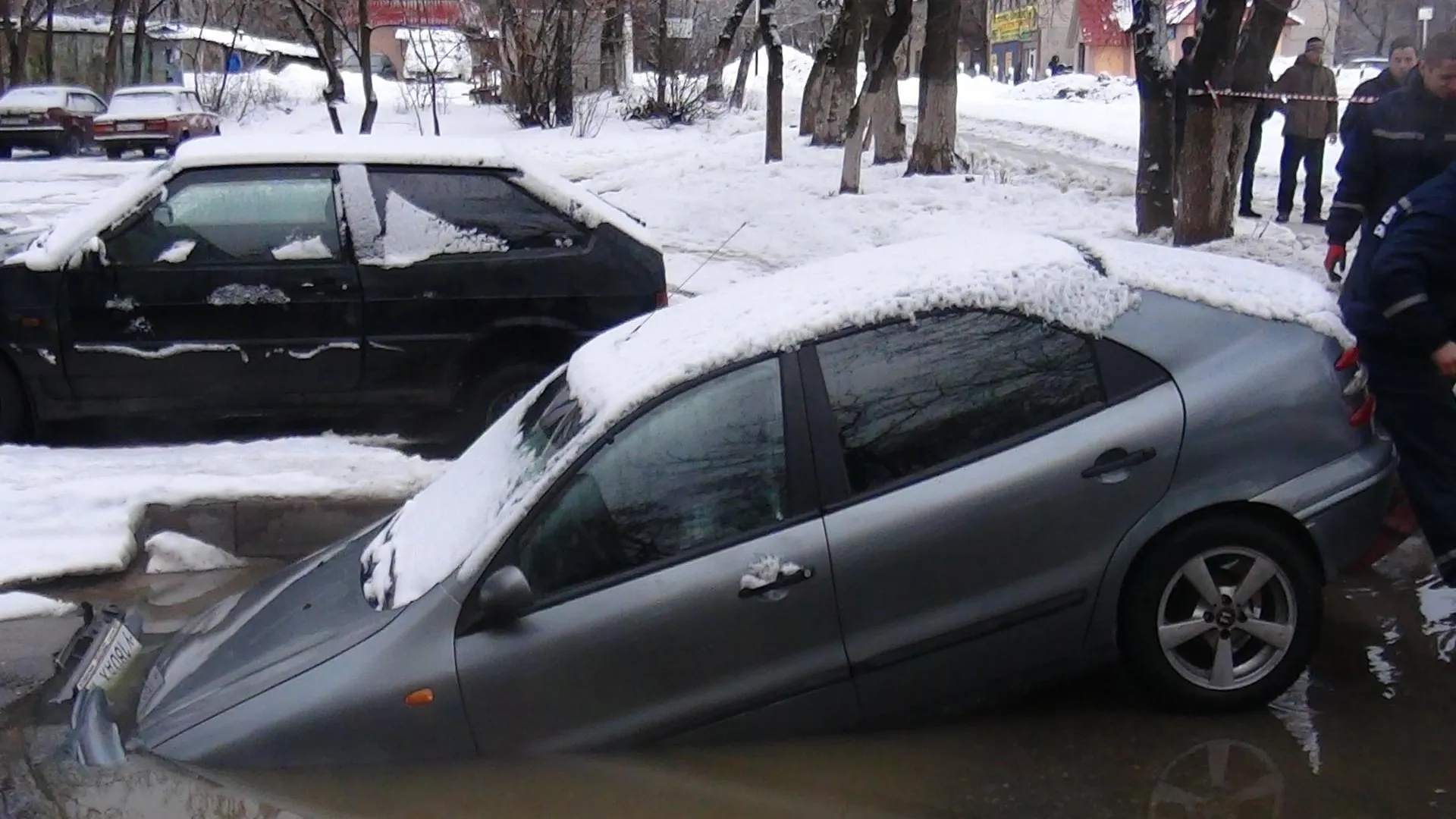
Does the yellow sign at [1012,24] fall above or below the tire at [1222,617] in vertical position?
above

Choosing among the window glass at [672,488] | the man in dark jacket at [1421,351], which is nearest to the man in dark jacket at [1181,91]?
the man in dark jacket at [1421,351]

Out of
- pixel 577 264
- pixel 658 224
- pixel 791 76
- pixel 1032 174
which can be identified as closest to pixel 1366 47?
pixel 791 76

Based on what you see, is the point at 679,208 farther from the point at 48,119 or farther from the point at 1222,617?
the point at 48,119

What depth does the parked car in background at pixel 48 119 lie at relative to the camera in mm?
30625

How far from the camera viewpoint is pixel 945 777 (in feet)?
13.0

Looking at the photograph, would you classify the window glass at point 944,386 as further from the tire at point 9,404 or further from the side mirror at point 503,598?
the tire at point 9,404

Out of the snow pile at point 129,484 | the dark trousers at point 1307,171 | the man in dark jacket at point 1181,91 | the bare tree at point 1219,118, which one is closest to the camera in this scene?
the snow pile at point 129,484

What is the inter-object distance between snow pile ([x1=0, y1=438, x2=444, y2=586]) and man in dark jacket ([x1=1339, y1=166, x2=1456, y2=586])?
410 centimetres

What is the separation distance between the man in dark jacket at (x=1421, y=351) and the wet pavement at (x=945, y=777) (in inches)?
24.5

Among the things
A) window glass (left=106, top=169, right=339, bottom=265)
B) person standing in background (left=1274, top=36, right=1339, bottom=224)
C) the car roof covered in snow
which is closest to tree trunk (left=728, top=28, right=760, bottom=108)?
person standing in background (left=1274, top=36, right=1339, bottom=224)

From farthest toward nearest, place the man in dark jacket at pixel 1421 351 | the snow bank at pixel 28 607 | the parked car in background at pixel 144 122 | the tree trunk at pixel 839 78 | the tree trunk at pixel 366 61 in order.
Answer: the parked car in background at pixel 144 122, the tree trunk at pixel 366 61, the tree trunk at pixel 839 78, the snow bank at pixel 28 607, the man in dark jacket at pixel 1421 351

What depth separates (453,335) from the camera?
736cm

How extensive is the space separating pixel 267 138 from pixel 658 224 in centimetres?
933

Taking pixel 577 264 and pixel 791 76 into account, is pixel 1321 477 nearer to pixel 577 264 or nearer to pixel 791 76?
pixel 577 264
